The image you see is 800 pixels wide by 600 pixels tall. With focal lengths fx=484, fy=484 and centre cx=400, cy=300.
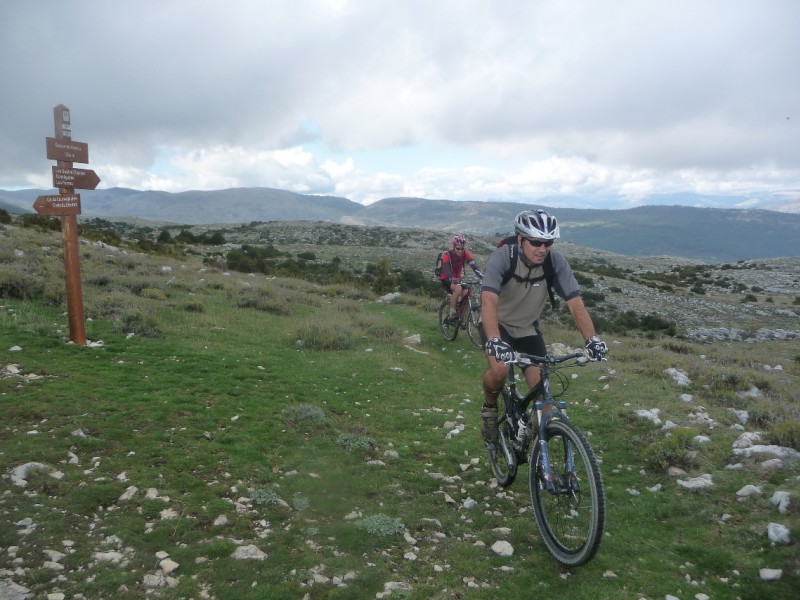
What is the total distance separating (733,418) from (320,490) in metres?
6.53

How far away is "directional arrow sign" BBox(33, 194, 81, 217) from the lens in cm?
934

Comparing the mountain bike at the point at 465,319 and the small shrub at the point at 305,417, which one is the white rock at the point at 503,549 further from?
the mountain bike at the point at 465,319

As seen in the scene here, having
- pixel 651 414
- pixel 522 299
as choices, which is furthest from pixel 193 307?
pixel 651 414

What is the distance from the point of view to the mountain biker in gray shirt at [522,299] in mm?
5156

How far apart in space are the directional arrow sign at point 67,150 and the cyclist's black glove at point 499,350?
9132mm

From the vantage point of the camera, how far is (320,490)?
5.74 meters

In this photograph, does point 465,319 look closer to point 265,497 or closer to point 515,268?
point 515,268

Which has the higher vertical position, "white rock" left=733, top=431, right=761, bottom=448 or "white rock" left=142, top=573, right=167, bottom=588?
"white rock" left=733, top=431, right=761, bottom=448

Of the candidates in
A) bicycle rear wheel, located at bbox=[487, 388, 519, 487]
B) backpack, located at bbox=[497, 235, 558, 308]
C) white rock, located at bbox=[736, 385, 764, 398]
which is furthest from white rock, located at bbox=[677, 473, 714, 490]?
white rock, located at bbox=[736, 385, 764, 398]

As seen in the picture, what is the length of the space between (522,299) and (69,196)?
910 cm

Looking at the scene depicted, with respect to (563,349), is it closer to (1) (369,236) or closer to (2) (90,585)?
(2) (90,585)

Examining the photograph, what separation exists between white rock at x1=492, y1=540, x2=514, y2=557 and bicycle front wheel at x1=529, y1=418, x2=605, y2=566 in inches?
14.0

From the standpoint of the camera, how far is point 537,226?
513cm

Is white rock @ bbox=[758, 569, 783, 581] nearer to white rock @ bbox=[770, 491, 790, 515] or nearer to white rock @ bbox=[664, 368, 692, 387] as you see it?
white rock @ bbox=[770, 491, 790, 515]
